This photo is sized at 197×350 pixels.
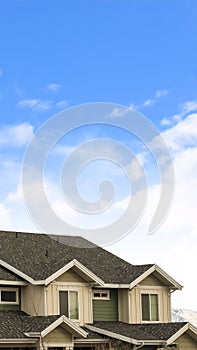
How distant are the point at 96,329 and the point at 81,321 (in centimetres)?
104

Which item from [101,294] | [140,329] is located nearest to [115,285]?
[101,294]

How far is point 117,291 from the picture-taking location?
4231 cm

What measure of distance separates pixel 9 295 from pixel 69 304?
9.20ft

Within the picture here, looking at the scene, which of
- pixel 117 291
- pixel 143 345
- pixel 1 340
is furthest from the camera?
pixel 117 291

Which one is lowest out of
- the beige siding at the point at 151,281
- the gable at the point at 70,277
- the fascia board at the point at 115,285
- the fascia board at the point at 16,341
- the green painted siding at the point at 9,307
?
the fascia board at the point at 16,341

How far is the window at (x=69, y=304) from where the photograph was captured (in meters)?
39.3

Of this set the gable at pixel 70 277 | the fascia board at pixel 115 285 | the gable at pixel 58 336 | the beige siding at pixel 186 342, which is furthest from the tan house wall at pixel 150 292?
the gable at pixel 58 336

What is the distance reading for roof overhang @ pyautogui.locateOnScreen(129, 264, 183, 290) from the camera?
137ft

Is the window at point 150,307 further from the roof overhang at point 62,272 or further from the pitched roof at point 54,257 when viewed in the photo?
the roof overhang at point 62,272

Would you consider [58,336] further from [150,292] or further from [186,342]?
[150,292]

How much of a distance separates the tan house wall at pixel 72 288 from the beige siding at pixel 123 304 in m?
2.17

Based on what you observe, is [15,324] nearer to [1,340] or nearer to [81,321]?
[1,340]

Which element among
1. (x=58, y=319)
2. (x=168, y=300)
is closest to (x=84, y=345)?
(x=58, y=319)

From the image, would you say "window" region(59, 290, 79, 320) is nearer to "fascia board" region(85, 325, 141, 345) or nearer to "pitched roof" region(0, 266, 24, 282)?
"fascia board" region(85, 325, 141, 345)
